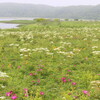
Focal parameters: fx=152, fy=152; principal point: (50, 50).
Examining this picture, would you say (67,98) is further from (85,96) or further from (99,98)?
(99,98)

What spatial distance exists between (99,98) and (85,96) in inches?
27.5

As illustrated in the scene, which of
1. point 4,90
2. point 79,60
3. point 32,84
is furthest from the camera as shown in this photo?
point 79,60

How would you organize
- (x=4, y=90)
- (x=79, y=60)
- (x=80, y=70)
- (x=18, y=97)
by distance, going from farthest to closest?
1. (x=79, y=60)
2. (x=80, y=70)
3. (x=4, y=90)
4. (x=18, y=97)

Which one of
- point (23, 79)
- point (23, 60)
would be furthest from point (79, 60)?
point (23, 79)

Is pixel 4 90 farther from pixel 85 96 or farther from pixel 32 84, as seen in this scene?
pixel 85 96

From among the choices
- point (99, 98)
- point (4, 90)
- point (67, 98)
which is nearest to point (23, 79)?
point (4, 90)

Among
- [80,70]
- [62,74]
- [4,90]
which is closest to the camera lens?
[4,90]

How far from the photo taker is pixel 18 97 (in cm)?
807

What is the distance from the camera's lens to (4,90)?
28.6 ft

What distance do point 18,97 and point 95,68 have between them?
22.9 feet

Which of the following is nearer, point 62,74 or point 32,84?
point 32,84

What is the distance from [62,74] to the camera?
36.5ft

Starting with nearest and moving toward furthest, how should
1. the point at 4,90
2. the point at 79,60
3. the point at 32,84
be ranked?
the point at 4,90 < the point at 32,84 < the point at 79,60

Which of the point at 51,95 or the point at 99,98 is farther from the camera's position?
the point at 51,95
